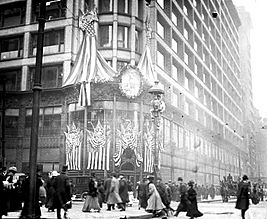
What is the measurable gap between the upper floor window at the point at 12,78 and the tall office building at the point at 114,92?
10cm

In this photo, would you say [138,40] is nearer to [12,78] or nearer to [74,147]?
[74,147]

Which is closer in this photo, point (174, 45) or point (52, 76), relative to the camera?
point (52, 76)

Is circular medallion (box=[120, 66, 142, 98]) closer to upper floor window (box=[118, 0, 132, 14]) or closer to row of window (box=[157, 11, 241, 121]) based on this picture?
upper floor window (box=[118, 0, 132, 14])

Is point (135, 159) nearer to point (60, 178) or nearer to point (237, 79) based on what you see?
point (60, 178)

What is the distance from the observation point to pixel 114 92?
94.3 ft

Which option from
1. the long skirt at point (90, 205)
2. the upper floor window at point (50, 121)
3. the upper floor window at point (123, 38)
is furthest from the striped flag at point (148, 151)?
the long skirt at point (90, 205)

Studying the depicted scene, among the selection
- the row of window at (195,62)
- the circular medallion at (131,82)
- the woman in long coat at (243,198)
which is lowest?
the woman in long coat at (243,198)

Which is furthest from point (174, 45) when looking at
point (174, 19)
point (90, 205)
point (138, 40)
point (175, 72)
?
point (90, 205)

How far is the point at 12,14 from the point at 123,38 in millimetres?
13174

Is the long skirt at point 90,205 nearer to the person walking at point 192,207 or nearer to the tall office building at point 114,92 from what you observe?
the person walking at point 192,207

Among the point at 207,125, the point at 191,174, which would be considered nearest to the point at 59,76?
the point at 191,174

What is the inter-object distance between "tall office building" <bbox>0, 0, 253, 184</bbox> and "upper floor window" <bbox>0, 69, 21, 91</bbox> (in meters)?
0.10

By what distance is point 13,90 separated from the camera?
3669 centimetres

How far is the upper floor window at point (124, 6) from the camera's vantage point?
3362 centimetres
